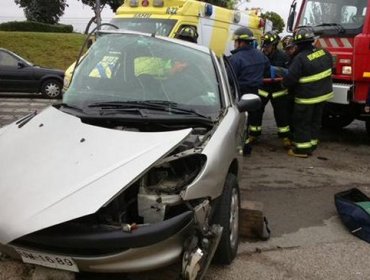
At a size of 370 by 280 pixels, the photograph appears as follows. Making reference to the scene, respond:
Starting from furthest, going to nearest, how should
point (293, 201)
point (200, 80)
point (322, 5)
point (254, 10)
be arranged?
point (254, 10) < point (322, 5) < point (293, 201) < point (200, 80)

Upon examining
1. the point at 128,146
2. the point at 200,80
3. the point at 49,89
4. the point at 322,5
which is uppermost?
the point at 322,5

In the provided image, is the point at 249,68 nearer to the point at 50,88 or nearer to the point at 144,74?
the point at 144,74

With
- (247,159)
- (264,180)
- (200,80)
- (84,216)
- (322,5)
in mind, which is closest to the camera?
(84,216)

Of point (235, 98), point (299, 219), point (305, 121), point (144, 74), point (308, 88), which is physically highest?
point (144, 74)

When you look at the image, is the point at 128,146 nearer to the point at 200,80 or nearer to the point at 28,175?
the point at 28,175

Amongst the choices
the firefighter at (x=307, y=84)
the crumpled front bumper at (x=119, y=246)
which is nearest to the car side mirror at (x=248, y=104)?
the crumpled front bumper at (x=119, y=246)

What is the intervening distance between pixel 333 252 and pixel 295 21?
5.95m

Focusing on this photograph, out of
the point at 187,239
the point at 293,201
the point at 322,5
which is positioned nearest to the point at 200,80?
the point at 187,239

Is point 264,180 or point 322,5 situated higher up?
point 322,5

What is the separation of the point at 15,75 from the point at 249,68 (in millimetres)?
8441

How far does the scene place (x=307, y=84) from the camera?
7.55 metres

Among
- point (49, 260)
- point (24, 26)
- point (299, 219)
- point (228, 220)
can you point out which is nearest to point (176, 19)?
point (299, 219)

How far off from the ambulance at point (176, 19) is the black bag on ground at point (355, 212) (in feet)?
17.0

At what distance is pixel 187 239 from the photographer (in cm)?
295
